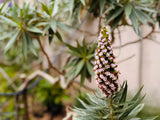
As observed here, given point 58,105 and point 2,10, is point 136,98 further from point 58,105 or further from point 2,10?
point 58,105

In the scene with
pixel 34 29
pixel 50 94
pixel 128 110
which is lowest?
pixel 50 94

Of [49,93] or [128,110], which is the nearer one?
[128,110]

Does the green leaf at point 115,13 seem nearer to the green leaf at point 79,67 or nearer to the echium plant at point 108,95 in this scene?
the green leaf at point 79,67

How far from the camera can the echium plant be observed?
27.2 inches

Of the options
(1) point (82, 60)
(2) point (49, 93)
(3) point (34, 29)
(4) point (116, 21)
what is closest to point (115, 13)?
(4) point (116, 21)

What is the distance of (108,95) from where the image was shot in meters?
0.74

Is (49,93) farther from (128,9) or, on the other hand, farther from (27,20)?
(128,9)

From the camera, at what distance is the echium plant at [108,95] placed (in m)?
0.69

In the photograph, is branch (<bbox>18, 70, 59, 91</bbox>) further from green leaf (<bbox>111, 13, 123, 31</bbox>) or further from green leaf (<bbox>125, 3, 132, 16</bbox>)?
green leaf (<bbox>125, 3, 132, 16</bbox>)

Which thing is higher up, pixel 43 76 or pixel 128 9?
pixel 128 9

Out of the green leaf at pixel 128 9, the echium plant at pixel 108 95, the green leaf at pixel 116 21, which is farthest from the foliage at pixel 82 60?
the echium plant at pixel 108 95

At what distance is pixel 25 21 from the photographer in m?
1.19

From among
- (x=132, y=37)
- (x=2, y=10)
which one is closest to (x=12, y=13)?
(x=2, y=10)

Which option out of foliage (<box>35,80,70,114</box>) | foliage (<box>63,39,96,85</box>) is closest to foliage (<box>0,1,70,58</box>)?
foliage (<box>63,39,96,85</box>)
